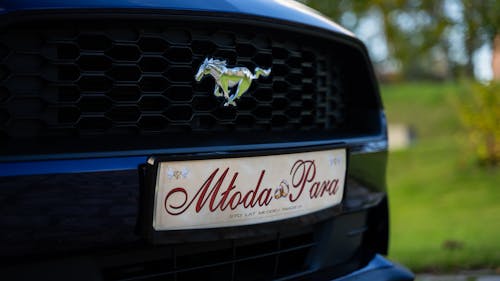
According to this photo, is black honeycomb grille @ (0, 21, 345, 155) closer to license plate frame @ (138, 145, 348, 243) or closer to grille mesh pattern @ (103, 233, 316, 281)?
license plate frame @ (138, 145, 348, 243)

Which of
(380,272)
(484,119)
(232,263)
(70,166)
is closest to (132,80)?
(70,166)

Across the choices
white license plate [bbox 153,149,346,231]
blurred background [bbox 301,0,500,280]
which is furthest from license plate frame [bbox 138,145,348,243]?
blurred background [bbox 301,0,500,280]

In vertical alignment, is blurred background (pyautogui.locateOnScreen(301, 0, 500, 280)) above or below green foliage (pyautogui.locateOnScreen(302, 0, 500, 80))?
below

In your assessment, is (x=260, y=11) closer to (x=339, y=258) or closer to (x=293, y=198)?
(x=293, y=198)

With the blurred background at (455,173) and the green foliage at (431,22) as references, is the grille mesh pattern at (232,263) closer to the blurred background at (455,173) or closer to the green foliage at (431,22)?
the blurred background at (455,173)

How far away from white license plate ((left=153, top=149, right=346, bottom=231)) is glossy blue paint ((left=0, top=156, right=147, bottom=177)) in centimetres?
8

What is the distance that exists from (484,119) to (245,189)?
6875 millimetres

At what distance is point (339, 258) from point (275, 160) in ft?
1.98

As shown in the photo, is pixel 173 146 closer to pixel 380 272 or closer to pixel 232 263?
pixel 232 263

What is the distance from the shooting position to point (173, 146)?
1472 millimetres

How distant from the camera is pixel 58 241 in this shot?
4.27ft

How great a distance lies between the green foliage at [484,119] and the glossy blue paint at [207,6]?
620 centimetres

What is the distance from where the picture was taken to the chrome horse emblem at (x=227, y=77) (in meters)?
1.58

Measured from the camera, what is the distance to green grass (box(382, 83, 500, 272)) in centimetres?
366
